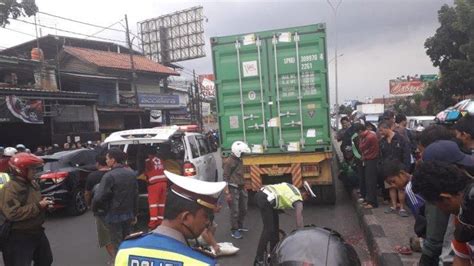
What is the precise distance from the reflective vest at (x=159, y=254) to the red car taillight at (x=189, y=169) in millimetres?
5815

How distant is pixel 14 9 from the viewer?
1758 centimetres

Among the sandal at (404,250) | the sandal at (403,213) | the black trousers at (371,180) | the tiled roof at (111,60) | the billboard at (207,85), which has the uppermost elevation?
the tiled roof at (111,60)

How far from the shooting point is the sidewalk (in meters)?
4.90

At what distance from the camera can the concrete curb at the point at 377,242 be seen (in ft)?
16.0

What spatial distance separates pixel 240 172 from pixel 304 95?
2.19 m

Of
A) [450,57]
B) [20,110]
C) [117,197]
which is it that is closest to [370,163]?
[117,197]

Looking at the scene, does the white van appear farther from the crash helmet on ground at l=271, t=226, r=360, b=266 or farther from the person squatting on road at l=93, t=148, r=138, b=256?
the crash helmet on ground at l=271, t=226, r=360, b=266

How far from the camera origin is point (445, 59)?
2336 centimetres

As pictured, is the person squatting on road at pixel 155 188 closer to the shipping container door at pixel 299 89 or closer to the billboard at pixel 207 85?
the shipping container door at pixel 299 89

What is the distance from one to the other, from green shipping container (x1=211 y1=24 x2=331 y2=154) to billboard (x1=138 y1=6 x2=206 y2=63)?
106ft

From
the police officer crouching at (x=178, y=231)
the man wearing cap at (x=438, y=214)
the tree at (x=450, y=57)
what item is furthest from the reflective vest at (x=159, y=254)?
the tree at (x=450, y=57)

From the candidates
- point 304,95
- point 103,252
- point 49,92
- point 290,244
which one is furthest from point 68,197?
point 49,92

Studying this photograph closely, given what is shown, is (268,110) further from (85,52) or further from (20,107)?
(85,52)

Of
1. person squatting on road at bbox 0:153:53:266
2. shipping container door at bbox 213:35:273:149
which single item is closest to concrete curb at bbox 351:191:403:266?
shipping container door at bbox 213:35:273:149
